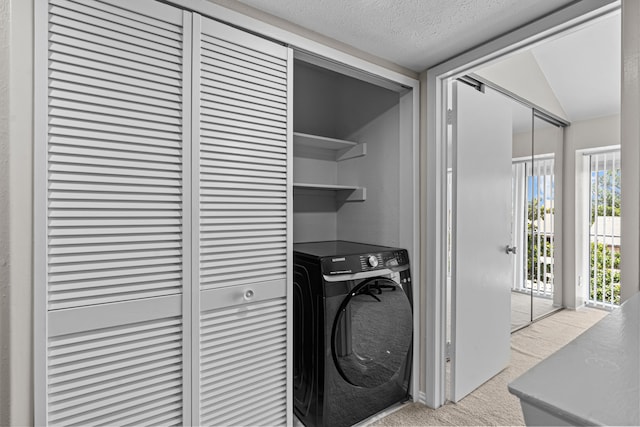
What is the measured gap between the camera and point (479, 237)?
2.31 m

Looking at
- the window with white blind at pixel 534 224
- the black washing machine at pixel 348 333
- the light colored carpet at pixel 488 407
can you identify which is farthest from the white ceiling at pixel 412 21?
the light colored carpet at pixel 488 407

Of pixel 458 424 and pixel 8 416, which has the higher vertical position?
pixel 8 416

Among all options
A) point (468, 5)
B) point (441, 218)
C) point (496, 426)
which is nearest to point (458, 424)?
point (496, 426)

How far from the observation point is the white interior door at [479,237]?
2146 millimetres

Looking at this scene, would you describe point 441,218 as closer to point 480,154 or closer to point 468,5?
point 480,154

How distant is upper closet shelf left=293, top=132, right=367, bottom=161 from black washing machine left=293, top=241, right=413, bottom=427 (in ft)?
2.68

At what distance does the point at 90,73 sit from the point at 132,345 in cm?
102

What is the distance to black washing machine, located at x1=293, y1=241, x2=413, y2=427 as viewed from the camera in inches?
71.4

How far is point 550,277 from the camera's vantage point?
154 inches

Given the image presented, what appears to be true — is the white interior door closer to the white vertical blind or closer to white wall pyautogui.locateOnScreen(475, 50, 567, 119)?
white wall pyautogui.locateOnScreen(475, 50, 567, 119)

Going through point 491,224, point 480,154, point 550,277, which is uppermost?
point 480,154

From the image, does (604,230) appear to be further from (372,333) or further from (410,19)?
(410,19)

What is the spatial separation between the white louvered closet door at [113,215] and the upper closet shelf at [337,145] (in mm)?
1087

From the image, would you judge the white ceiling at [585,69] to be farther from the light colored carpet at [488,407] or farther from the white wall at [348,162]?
the light colored carpet at [488,407]
